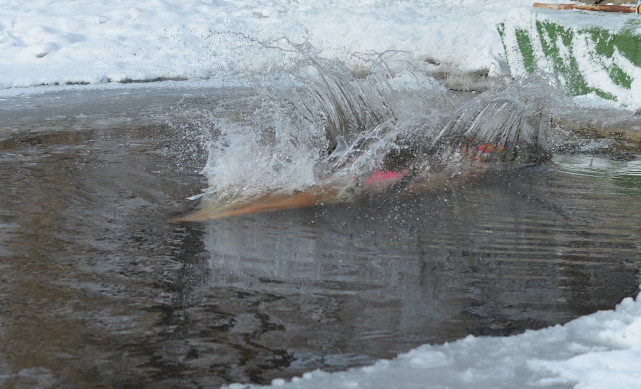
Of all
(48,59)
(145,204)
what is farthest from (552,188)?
(48,59)

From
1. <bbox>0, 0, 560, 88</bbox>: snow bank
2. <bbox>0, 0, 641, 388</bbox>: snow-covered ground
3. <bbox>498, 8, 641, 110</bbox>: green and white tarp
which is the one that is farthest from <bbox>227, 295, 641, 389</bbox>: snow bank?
<bbox>0, 0, 560, 88</bbox>: snow bank

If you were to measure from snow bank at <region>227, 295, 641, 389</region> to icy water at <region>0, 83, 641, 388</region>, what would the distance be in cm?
10

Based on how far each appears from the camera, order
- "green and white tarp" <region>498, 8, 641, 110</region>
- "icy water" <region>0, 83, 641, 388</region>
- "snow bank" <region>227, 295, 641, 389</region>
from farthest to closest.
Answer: "green and white tarp" <region>498, 8, 641, 110</region> → "icy water" <region>0, 83, 641, 388</region> → "snow bank" <region>227, 295, 641, 389</region>

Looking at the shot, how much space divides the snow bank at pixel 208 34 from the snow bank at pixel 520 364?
9.96 meters

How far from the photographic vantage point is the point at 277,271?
3.51m

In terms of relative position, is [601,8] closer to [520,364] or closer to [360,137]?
[360,137]

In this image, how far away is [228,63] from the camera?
1396 cm

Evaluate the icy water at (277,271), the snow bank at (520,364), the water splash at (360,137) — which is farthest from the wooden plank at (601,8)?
the snow bank at (520,364)

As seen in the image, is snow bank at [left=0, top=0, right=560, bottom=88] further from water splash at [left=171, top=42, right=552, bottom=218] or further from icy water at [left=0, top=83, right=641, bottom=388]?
icy water at [left=0, top=83, right=641, bottom=388]

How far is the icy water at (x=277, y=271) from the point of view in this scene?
2.68 metres

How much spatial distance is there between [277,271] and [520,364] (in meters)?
1.36

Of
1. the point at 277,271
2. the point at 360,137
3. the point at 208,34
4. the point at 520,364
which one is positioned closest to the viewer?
the point at 520,364

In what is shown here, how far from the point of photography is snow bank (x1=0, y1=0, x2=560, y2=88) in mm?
12758

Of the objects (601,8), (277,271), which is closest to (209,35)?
(601,8)
